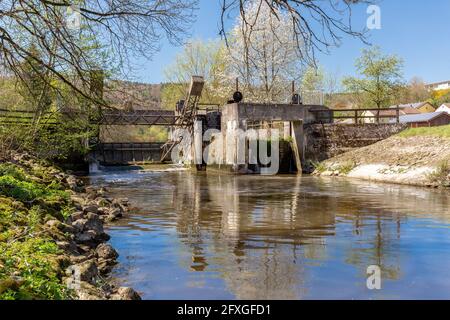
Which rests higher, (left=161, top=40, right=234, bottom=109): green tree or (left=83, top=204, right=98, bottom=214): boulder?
(left=161, top=40, right=234, bottom=109): green tree

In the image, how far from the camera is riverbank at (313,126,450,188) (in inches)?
671

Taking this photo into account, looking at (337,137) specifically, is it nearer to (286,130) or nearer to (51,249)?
(286,130)

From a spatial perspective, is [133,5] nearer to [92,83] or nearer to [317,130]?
[92,83]

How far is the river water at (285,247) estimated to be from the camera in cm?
515

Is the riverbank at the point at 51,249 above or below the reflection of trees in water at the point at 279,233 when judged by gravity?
above

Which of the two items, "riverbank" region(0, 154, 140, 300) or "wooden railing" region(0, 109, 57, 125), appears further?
"wooden railing" region(0, 109, 57, 125)

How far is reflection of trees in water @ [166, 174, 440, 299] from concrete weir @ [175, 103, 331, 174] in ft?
32.0

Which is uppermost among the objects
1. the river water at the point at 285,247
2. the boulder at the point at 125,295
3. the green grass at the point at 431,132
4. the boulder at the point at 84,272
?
the green grass at the point at 431,132

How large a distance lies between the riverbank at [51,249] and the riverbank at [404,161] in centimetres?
1196

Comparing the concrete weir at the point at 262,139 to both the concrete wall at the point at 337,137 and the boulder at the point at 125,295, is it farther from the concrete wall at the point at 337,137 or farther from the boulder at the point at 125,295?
the boulder at the point at 125,295

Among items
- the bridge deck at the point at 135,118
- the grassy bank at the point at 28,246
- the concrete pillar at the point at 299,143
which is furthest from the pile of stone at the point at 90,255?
the concrete pillar at the point at 299,143

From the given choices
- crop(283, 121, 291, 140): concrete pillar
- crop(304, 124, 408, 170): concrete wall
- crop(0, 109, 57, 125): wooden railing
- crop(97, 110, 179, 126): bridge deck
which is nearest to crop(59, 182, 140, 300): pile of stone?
crop(97, 110, 179, 126): bridge deck

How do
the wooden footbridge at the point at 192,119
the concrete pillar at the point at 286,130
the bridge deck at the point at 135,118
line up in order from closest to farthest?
1. the bridge deck at the point at 135,118
2. the wooden footbridge at the point at 192,119
3. the concrete pillar at the point at 286,130

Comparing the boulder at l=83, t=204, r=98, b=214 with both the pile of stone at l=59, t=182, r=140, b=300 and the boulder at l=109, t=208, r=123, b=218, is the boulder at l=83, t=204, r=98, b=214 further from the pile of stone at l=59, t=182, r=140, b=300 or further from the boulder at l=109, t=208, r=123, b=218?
the boulder at l=109, t=208, r=123, b=218
